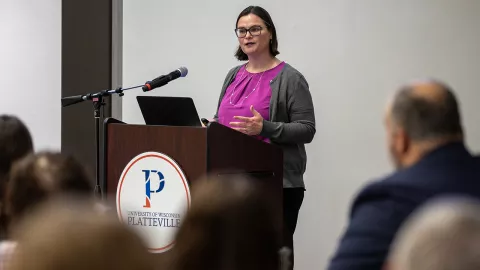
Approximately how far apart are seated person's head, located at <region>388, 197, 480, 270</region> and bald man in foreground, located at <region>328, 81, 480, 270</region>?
0.83m

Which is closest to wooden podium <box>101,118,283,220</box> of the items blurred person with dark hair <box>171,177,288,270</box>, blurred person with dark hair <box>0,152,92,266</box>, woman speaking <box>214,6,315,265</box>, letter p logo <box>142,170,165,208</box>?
letter p logo <box>142,170,165,208</box>

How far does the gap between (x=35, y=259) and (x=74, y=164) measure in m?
0.66

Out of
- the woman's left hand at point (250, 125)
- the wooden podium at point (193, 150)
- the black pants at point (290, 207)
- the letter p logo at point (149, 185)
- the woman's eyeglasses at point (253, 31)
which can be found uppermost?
the woman's eyeglasses at point (253, 31)

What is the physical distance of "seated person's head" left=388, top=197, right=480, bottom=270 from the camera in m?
0.73

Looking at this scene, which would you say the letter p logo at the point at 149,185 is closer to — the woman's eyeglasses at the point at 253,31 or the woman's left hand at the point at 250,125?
the woman's left hand at the point at 250,125

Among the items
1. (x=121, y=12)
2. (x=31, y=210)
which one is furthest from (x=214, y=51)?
(x=31, y=210)

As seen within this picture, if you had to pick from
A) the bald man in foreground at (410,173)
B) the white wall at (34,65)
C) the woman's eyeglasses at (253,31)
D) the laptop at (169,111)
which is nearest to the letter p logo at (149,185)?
the laptop at (169,111)

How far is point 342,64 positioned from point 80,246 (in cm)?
376

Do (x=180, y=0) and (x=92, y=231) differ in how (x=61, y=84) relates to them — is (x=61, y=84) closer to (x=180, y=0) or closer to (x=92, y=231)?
(x=180, y=0)

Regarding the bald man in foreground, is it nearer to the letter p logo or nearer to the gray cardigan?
the letter p logo

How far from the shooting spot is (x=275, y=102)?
312 cm

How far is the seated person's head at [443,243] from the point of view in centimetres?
73

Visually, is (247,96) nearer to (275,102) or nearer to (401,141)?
(275,102)

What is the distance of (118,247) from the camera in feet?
2.22
